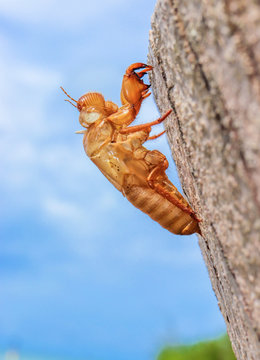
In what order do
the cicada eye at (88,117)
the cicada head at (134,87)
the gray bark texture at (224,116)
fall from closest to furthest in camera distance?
the gray bark texture at (224,116), the cicada head at (134,87), the cicada eye at (88,117)

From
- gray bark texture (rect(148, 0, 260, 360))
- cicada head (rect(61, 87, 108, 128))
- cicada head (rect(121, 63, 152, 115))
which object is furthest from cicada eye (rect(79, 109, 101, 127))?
gray bark texture (rect(148, 0, 260, 360))

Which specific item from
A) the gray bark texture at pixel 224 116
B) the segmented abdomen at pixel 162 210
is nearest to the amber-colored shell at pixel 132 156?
the segmented abdomen at pixel 162 210

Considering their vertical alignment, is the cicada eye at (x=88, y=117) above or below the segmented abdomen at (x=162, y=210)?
above

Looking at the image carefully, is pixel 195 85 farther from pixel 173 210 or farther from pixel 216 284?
pixel 216 284

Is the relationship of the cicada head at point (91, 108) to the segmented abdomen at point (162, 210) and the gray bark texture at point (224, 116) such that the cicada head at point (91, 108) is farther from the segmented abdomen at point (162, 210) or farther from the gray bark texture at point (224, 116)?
the gray bark texture at point (224, 116)

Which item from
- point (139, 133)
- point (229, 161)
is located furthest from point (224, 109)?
point (139, 133)

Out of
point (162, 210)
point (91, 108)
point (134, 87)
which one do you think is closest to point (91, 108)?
point (91, 108)
